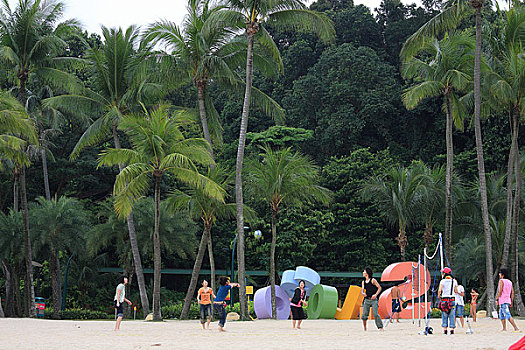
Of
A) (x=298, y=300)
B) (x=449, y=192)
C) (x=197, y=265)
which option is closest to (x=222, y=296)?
(x=298, y=300)

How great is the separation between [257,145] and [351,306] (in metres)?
11.9

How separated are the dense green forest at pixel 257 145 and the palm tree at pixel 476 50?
0.41 feet

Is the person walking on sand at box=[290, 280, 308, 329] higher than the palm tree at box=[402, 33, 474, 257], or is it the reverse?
the palm tree at box=[402, 33, 474, 257]

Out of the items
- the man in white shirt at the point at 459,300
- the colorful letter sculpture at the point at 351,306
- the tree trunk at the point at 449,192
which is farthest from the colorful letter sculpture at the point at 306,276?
the man in white shirt at the point at 459,300

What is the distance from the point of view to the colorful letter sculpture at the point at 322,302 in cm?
2686

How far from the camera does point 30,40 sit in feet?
91.1

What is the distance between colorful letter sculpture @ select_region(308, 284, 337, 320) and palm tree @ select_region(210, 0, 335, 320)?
437cm

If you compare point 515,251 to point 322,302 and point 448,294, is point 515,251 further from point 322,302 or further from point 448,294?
point 448,294

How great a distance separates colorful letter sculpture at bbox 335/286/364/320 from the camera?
89.5 ft

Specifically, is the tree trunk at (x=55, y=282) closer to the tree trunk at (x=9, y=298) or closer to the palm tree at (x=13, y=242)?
the palm tree at (x=13, y=242)

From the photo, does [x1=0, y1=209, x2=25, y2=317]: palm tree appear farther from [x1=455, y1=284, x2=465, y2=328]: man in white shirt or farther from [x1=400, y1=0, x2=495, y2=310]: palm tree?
[x1=455, y1=284, x2=465, y2=328]: man in white shirt

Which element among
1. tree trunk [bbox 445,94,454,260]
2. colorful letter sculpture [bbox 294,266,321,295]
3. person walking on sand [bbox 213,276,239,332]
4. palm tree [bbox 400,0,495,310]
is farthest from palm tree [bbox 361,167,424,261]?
person walking on sand [bbox 213,276,239,332]

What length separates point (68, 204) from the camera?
32.9 m

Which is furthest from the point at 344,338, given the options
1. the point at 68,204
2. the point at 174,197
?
the point at 68,204
